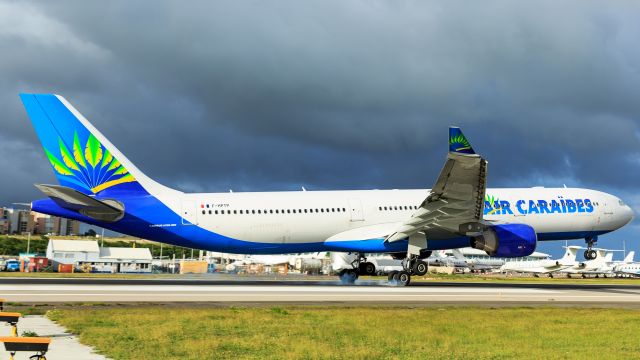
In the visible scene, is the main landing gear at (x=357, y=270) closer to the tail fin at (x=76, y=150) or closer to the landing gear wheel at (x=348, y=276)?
the landing gear wheel at (x=348, y=276)

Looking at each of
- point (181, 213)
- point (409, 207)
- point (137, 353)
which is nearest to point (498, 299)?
point (409, 207)

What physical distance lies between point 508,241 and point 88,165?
25308 mm

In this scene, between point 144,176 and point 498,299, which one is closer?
point 498,299

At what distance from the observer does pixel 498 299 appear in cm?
3244

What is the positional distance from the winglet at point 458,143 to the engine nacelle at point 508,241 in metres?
7.46

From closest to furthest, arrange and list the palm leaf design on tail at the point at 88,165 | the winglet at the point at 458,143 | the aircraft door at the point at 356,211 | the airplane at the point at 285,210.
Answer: the winglet at the point at 458,143, the airplane at the point at 285,210, the palm leaf design on tail at the point at 88,165, the aircraft door at the point at 356,211

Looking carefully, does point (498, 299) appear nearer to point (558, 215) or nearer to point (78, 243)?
point (558, 215)

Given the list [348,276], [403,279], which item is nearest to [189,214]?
[348,276]

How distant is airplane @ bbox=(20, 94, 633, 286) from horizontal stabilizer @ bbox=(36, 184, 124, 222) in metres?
0.06

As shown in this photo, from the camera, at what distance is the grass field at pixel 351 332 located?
1506 cm

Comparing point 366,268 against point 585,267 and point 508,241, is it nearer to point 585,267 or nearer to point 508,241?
point 508,241

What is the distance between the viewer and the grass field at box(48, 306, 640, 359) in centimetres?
1506

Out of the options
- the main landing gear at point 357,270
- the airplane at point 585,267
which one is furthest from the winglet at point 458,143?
the airplane at point 585,267

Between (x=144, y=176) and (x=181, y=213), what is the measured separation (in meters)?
3.34
